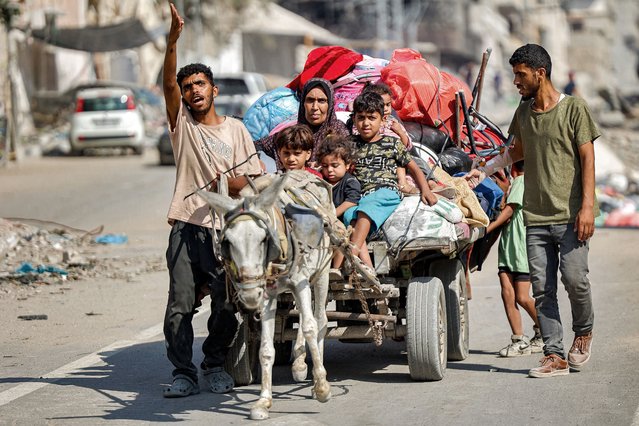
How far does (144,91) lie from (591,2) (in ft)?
290

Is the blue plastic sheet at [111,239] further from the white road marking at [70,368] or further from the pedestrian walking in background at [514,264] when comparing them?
the pedestrian walking in background at [514,264]

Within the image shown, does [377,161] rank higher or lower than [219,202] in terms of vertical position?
higher

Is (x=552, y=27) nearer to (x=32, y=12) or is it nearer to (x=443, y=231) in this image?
(x=32, y=12)

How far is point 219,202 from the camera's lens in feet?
20.8

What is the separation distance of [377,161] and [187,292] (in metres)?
1.53

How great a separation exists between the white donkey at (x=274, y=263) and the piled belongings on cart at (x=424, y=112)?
1.46m

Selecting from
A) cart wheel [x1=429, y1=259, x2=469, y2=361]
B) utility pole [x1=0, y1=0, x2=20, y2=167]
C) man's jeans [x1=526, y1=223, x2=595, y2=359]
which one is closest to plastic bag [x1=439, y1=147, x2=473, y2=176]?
cart wheel [x1=429, y1=259, x2=469, y2=361]

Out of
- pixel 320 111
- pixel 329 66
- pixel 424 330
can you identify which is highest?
pixel 329 66

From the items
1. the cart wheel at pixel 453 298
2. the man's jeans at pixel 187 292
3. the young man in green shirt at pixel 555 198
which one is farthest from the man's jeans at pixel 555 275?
the man's jeans at pixel 187 292

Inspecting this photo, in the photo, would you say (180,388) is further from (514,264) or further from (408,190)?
Result: (514,264)

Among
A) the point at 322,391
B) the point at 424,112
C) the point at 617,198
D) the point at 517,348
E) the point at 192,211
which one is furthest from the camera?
the point at 617,198

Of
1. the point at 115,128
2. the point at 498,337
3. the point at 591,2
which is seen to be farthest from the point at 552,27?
the point at 498,337

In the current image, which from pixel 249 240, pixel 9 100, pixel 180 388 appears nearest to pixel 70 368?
pixel 180 388

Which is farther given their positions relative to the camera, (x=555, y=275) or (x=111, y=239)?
(x=111, y=239)
